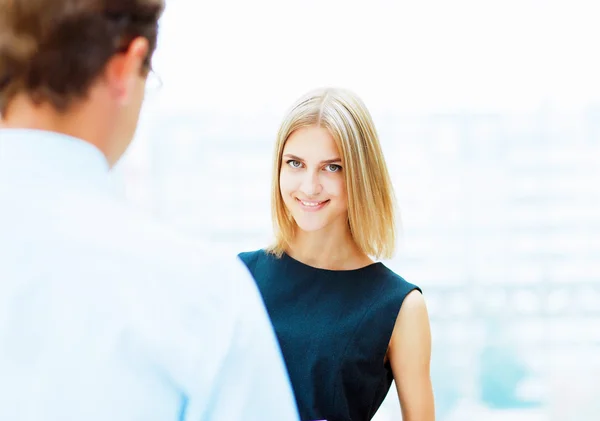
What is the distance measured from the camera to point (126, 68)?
2.02 feet

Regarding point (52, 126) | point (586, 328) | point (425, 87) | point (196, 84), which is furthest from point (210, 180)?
point (52, 126)

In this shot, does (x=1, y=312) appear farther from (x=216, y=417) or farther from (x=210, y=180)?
(x=210, y=180)

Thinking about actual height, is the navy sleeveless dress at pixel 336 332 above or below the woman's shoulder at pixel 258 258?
below

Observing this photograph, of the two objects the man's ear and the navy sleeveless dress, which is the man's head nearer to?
the man's ear

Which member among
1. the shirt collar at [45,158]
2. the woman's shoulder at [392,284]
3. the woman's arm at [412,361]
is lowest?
the woman's arm at [412,361]

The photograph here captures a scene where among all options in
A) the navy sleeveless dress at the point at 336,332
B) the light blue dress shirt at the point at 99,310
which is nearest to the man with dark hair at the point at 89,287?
Result: the light blue dress shirt at the point at 99,310

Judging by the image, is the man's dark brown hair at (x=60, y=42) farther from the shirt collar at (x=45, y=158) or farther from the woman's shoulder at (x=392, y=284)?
the woman's shoulder at (x=392, y=284)

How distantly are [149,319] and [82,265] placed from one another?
2.5 inches

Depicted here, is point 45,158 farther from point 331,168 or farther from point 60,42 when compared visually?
point 331,168

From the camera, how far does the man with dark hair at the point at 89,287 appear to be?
563 mm

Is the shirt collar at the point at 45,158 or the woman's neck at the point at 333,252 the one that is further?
the woman's neck at the point at 333,252

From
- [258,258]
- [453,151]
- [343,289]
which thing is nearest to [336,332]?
[343,289]

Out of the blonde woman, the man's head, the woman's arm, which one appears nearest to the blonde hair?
the blonde woman

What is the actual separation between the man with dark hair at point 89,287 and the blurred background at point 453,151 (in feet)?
9.59
